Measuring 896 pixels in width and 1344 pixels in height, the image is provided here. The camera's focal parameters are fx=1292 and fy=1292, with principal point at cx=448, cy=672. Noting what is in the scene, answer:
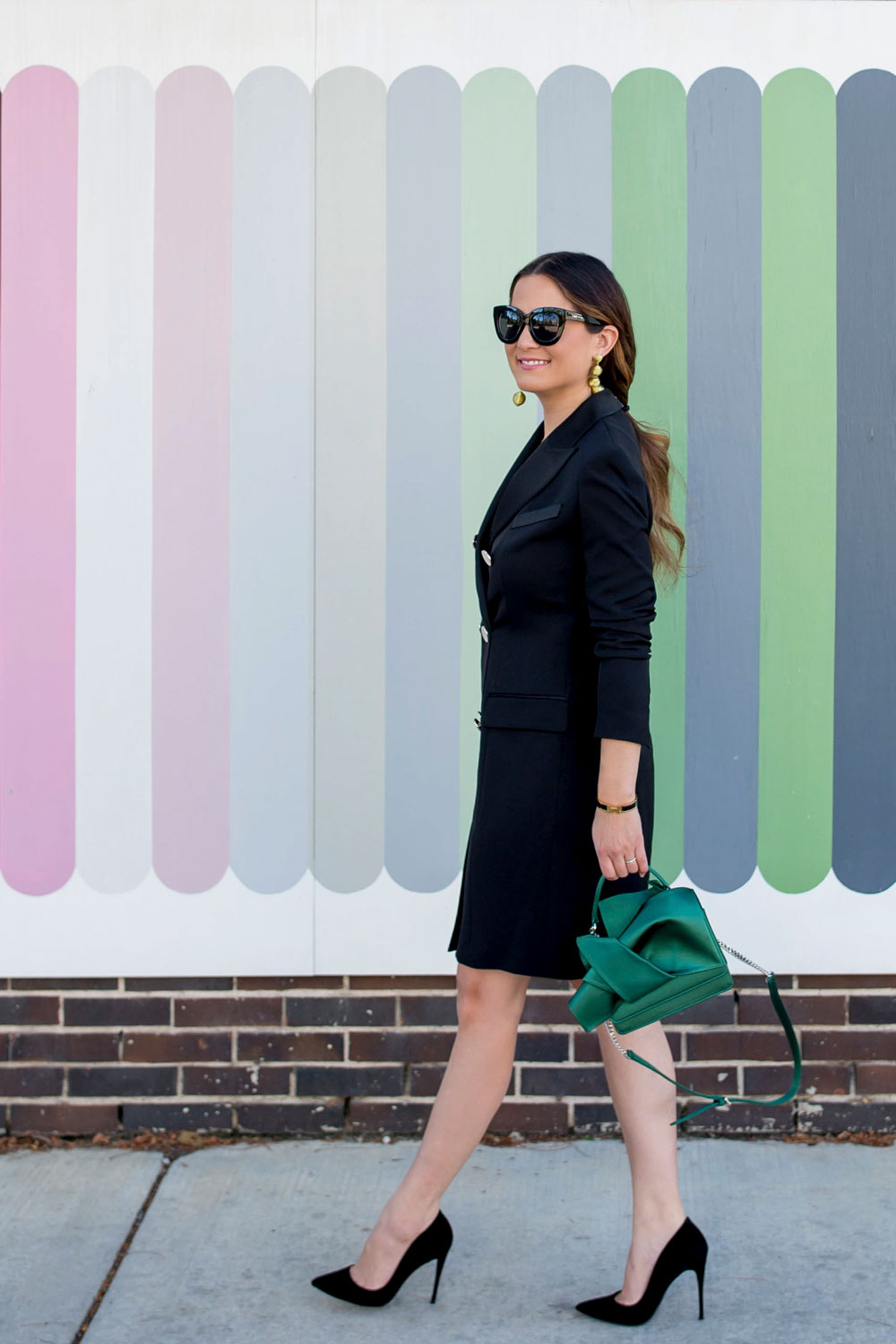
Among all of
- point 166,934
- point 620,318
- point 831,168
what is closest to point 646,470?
point 620,318

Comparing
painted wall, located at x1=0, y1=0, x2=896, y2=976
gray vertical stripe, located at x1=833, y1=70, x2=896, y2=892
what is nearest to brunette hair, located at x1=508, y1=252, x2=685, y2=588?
painted wall, located at x1=0, y1=0, x2=896, y2=976

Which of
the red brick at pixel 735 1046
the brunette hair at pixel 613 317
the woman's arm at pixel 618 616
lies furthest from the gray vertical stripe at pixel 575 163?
the red brick at pixel 735 1046

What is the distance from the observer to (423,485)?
3197 millimetres

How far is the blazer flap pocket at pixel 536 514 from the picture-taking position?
226 centimetres

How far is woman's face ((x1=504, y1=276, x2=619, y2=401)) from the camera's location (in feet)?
7.76

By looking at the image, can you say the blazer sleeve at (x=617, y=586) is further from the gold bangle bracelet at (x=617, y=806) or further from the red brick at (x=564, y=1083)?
the red brick at (x=564, y=1083)

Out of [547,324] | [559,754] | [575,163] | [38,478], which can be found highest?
[575,163]

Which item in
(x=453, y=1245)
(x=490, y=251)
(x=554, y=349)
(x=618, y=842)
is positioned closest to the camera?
(x=618, y=842)

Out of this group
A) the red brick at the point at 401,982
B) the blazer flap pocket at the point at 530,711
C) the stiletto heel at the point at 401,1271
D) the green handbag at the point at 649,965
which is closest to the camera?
the green handbag at the point at 649,965

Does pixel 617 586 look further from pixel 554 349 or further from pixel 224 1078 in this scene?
pixel 224 1078

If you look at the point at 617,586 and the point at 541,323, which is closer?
the point at 617,586

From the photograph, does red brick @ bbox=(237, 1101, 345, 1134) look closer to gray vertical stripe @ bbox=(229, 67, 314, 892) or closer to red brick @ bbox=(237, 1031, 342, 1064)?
Answer: red brick @ bbox=(237, 1031, 342, 1064)

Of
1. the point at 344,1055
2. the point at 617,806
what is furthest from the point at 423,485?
the point at 344,1055

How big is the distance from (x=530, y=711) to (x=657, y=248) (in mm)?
1460
